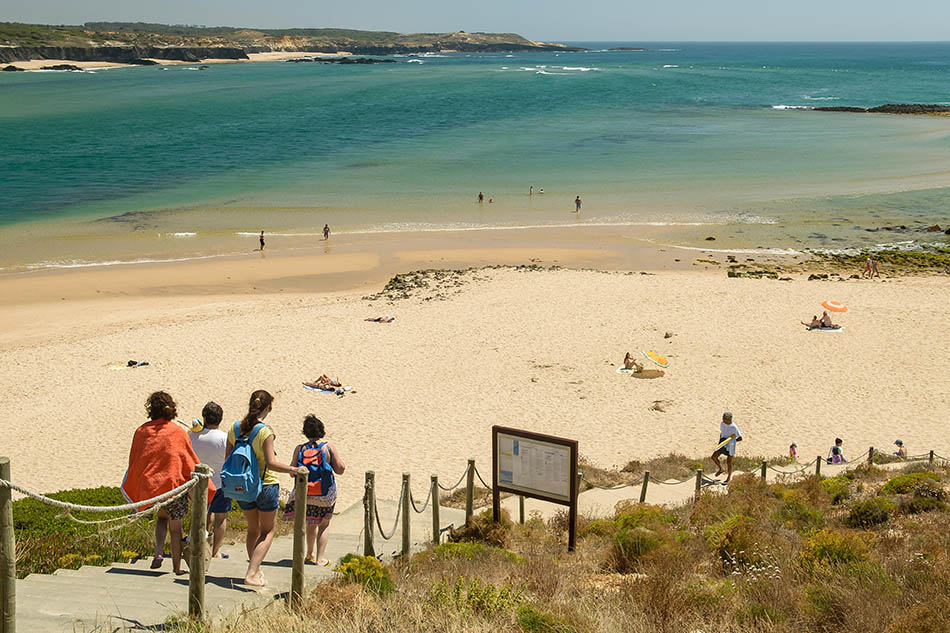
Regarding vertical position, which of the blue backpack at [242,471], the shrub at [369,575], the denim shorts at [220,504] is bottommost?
the shrub at [369,575]

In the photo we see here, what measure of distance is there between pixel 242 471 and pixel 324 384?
35.7ft

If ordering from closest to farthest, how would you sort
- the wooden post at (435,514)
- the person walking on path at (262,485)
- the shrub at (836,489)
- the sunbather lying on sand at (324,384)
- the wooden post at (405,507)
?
the person walking on path at (262,485) < the wooden post at (405,507) < the wooden post at (435,514) < the shrub at (836,489) < the sunbather lying on sand at (324,384)

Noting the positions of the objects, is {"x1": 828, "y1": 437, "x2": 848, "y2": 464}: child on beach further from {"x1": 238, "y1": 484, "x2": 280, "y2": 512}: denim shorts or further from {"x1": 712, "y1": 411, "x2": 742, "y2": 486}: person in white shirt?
{"x1": 238, "y1": 484, "x2": 280, "y2": 512}: denim shorts

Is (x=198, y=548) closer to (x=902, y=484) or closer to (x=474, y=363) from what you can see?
(x=902, y=484)

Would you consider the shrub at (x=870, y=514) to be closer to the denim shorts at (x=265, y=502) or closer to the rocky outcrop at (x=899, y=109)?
the denim shorts at (x=265, y=502)

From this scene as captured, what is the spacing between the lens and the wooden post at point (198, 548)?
5031 millimetres

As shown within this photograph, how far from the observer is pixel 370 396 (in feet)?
54.6

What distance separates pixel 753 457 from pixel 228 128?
6003 cm

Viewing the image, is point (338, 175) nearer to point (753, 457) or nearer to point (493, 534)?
point (753, 457)

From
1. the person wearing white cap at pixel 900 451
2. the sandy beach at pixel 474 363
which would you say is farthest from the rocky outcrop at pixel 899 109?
the person wearing white cap at pixel 900 451

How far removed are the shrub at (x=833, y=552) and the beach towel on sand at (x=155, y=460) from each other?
4.99 m

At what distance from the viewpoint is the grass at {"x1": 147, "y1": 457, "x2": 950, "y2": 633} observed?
5168mm

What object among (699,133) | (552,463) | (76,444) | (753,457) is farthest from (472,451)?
(699,133)

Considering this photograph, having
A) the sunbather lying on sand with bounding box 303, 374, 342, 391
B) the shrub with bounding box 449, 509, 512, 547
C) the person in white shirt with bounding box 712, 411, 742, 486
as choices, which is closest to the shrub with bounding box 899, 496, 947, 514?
the person in white shirt with bounding box 712, 411, 742, 486
